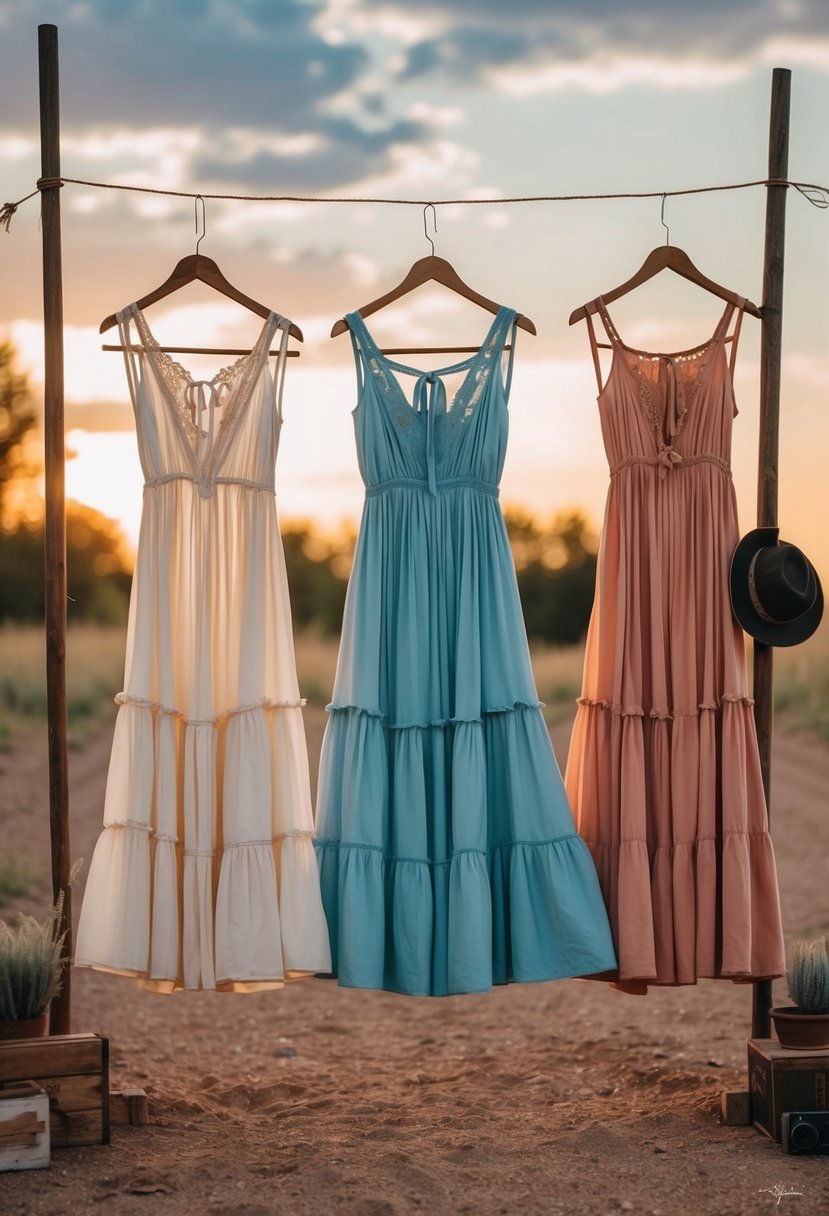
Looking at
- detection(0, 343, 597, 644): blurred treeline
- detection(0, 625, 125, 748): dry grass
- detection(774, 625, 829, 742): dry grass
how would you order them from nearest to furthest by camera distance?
detection(0, 625, 125, 748): dry grass
detection(774, 625, 829, 742): dry grass
detection(0, 343, 597, 644): blurred treeline

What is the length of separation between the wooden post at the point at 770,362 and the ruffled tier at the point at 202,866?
1.47 metres

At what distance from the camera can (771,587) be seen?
12.3 feet

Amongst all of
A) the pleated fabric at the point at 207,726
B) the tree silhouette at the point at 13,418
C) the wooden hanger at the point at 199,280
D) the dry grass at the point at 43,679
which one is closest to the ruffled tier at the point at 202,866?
the pleated fabric at the point at 207,726

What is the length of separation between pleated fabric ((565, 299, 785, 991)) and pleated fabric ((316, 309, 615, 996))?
0.70 feet

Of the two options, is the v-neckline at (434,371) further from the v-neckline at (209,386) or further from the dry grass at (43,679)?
the dry grass at (43,679)

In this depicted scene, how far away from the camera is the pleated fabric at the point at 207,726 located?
353 cm

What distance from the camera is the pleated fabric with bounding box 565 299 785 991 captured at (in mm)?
3727

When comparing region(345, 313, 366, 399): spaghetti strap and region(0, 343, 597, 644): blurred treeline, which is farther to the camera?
region(0, 343, 597, 644): blurred treeline

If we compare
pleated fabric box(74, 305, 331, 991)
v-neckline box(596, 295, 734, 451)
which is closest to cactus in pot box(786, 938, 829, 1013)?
pleated fabric box(74, 305, 331, 991)

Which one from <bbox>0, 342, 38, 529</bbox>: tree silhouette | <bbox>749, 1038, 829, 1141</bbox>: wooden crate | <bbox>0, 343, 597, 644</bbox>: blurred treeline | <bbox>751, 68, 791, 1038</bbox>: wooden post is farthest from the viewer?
<bbox>0, 343, 597, 644</bbox>: blurred treeline

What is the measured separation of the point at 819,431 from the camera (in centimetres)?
800

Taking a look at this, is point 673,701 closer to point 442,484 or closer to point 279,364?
point 442,484

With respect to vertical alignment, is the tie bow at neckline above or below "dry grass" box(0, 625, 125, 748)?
above

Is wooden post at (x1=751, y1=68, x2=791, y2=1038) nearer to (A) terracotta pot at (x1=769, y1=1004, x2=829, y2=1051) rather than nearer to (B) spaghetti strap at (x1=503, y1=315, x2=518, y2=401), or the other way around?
(A) terracotta pot at (x1=769, y1=1004, x2=829, y2=1051)
